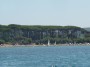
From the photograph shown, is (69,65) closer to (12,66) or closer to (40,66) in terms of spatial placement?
(40,66)

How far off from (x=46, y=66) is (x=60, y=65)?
2449 mm

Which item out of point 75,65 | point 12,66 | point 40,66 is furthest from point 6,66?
point 75,65

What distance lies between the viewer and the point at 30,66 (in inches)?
2591

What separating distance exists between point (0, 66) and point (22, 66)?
3142 millimetres

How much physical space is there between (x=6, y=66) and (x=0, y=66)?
3.14ft

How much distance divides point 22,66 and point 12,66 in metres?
1.52

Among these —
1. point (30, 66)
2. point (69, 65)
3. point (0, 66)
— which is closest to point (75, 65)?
point (69, 65)

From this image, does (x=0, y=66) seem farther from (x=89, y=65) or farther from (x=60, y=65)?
(x=89, y=65)

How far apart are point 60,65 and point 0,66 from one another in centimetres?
856

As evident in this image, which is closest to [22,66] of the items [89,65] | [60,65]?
[60,65]

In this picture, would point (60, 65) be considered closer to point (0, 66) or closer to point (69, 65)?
point (69, 65)

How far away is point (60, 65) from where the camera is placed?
65.9 metres

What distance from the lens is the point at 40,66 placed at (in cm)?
6481

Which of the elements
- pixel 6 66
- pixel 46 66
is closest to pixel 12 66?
pixel 6 66
